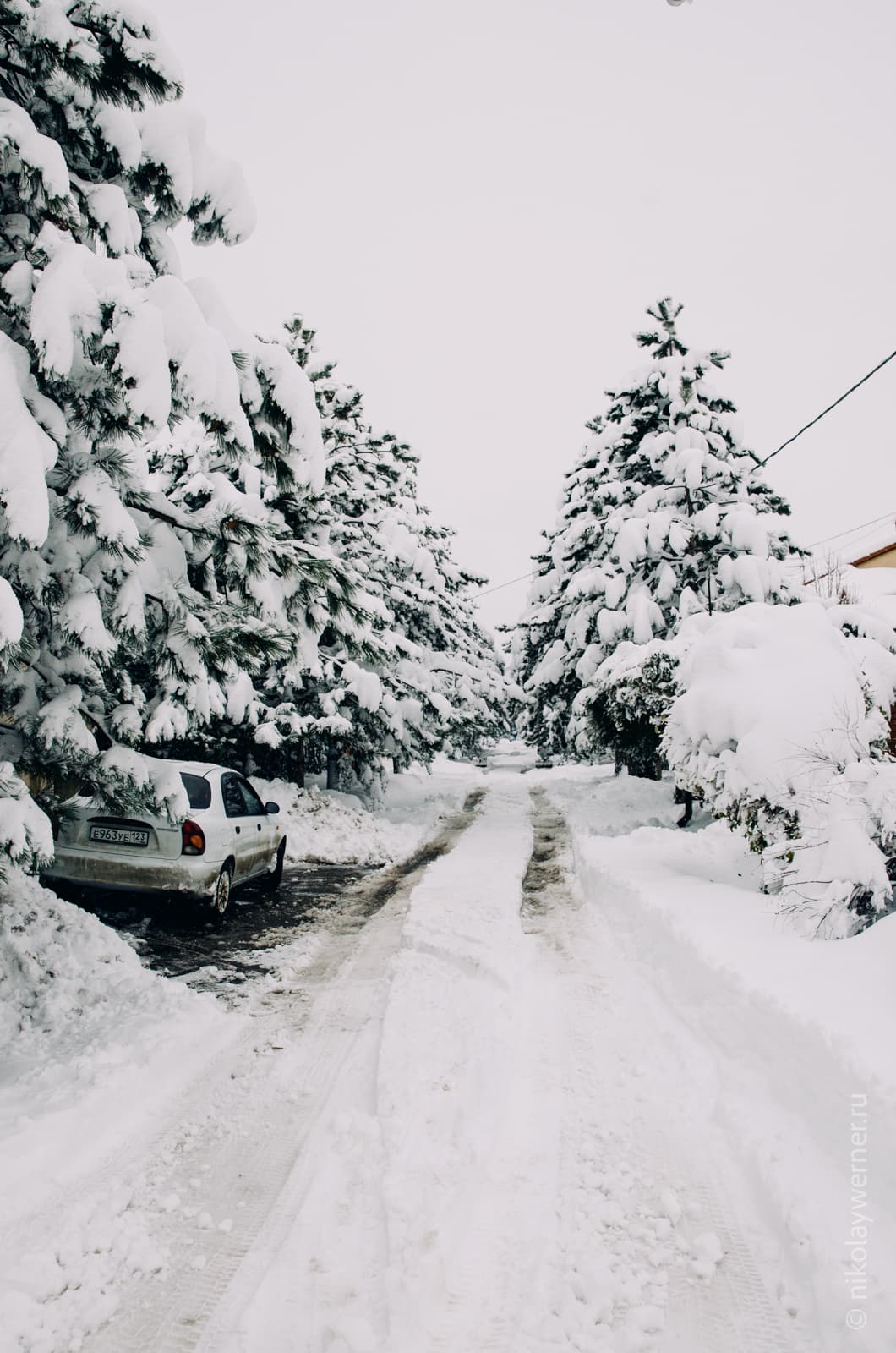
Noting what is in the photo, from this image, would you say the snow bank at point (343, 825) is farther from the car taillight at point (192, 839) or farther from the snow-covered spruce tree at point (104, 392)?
the snow-covered spruce tree at point (104, 392)

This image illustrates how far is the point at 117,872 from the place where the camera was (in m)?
7.28

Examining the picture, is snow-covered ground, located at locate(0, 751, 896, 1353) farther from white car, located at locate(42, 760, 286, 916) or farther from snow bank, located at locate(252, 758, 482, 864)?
snow bank, located at locate(252, 758, 482, 864)

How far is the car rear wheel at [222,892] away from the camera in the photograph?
306 inches

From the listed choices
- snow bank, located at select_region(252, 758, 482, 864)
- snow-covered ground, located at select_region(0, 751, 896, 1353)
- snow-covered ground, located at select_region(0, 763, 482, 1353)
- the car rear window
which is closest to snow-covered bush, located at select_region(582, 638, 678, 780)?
snow bank, located at select_region(252, 758, 482, 864)

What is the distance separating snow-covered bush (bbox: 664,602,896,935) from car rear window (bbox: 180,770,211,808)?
5115 millimetres

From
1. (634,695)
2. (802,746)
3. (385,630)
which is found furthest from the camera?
(385,630)

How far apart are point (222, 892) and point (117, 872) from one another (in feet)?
3.87

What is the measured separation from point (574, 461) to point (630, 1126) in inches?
721

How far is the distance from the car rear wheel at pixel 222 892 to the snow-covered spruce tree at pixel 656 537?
643 cm

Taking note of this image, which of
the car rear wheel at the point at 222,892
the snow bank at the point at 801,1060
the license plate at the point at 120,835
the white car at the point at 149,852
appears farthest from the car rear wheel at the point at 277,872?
the snow bank at the point at 801,1060

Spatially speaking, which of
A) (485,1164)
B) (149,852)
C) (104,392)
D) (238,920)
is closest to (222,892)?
(238,920)

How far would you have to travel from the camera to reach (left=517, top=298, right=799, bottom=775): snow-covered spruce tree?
45.3 ft

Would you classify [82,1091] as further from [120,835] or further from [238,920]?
[238,920]

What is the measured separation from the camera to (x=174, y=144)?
5.11m
